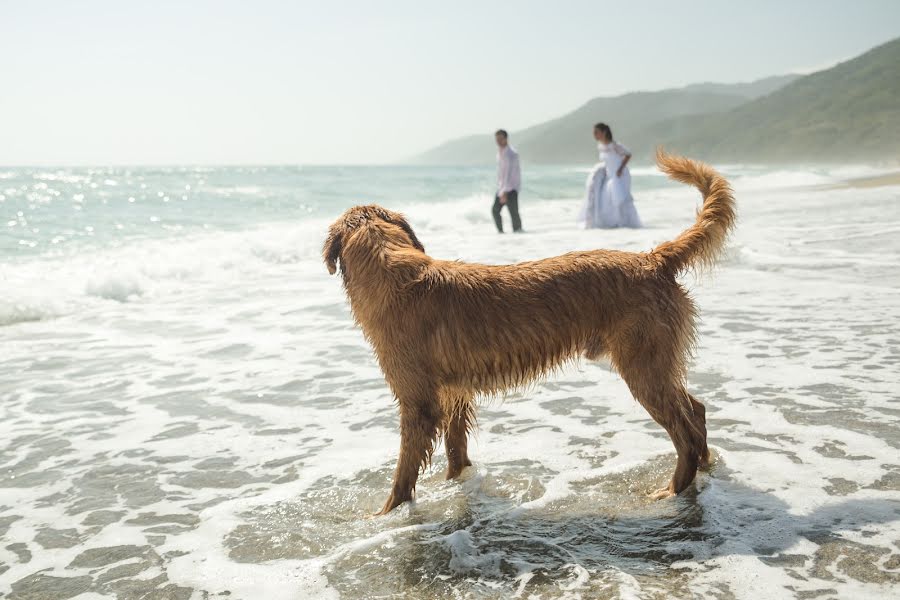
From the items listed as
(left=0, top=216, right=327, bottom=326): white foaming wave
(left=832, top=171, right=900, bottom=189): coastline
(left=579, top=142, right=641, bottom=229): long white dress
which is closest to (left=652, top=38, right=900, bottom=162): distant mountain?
(left=832, top=171, right=900, bottom=189): coastline

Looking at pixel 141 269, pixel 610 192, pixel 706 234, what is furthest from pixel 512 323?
pixel 610 192

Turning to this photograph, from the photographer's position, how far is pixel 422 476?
3.71 metres

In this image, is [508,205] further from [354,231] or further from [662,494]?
[662,494]

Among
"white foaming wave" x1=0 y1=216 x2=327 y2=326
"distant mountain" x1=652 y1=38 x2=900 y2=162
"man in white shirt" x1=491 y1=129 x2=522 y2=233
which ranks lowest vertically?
"white foaming wave" x1=0 y1=216 x2=327 y2=326

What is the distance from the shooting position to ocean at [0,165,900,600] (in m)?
2.74

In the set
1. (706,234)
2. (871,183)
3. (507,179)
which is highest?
(507,179)

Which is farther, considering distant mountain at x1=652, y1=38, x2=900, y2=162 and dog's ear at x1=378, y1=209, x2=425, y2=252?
distant mountain at x1=652, y1=38, x2=900, y2=162

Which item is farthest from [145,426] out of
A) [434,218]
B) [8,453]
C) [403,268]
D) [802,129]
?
[802,129]

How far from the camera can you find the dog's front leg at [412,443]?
3.20 meters

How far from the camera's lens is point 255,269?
11820mm

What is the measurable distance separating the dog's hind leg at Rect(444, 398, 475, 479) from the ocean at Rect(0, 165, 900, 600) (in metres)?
0.08

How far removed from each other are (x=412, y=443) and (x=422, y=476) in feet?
1.88

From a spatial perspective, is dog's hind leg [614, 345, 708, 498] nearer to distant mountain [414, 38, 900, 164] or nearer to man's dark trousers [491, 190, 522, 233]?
man's dark trousers [491, 190, 522, 233]

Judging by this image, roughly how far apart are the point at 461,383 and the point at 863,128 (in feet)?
312
